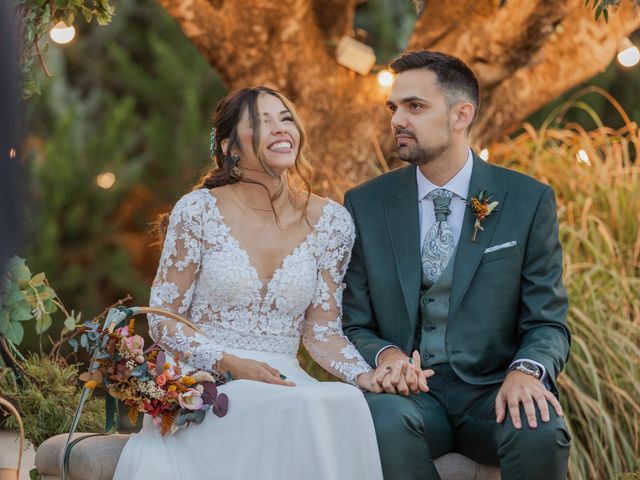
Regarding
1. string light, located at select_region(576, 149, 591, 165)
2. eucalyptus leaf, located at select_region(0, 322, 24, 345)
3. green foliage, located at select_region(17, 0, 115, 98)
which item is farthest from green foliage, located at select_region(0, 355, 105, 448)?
string light, located at select_region(576, 149, 591, 165)

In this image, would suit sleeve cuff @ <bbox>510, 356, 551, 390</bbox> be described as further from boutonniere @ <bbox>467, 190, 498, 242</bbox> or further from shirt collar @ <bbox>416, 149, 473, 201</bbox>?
shirt collar @ <bbox>416, 149, 473, 201</bbox>

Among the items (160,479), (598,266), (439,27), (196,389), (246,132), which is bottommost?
(160,479)

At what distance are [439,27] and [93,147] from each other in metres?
5.74

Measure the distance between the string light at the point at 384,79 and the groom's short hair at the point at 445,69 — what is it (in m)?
1.43

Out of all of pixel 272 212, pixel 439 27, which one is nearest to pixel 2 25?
pixel 272 212

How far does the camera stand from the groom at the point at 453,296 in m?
3.11

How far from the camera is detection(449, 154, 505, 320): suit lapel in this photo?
346cm

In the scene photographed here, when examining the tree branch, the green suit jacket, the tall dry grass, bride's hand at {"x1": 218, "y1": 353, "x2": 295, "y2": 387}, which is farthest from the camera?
the tree branch

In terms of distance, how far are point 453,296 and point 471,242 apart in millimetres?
204

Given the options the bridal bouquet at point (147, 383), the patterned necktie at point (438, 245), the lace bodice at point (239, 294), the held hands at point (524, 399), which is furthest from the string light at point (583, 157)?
the bridal bouquet at point (147, 383)

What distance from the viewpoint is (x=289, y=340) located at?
3.57 m

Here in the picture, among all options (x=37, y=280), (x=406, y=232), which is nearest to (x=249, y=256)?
(x=406, y=232)

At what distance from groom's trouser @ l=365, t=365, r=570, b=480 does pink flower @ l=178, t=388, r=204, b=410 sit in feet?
1.85

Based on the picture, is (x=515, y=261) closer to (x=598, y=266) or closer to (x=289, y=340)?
(x=289, y=340)
